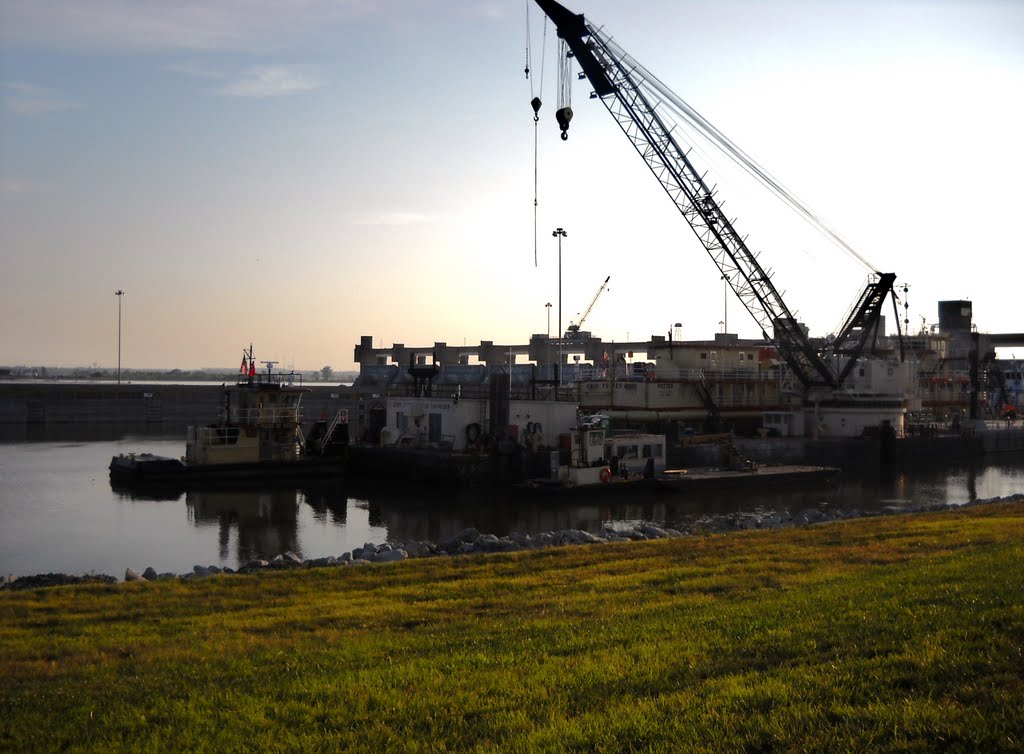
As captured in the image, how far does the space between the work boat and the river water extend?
50.9 inches

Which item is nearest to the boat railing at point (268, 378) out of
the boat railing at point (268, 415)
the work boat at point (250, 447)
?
the work boat at point (250, 447)

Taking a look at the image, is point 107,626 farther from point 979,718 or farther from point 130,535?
point 130,535

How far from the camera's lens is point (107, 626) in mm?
12867

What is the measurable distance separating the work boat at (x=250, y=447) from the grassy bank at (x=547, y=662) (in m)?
25.7

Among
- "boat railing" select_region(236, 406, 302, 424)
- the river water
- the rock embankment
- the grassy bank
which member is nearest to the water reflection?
the river water

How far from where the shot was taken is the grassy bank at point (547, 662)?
23.8 feet

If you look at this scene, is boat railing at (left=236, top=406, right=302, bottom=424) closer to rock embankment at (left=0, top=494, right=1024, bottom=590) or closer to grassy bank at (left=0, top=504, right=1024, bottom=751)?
rock embankment at (left=0, top=494, right=1024, bottom=590)

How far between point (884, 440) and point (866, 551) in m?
43.4

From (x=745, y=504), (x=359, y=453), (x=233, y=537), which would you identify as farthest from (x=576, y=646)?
(x=359, y=453)

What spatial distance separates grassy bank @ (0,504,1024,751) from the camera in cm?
725

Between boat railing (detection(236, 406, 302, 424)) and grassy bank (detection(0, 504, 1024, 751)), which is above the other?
boat railing (detection(236, 406, 302, 424))

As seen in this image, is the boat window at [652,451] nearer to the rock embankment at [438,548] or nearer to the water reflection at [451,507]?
the water reflection at [451,507]

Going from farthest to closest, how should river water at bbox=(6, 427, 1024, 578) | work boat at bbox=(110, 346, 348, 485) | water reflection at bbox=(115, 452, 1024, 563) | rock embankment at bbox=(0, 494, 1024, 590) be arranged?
1. work boat at bbox=(110, 346, 348, 485)
2. water reflection at bbox=(115, 452, 1024, 563)
3. river water at bbox=(6, 427, 1024, 578)
4. rock embankment at bbox=(0, 494, 1024, 590)

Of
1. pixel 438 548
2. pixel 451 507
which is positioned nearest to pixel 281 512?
pixel 451 507
